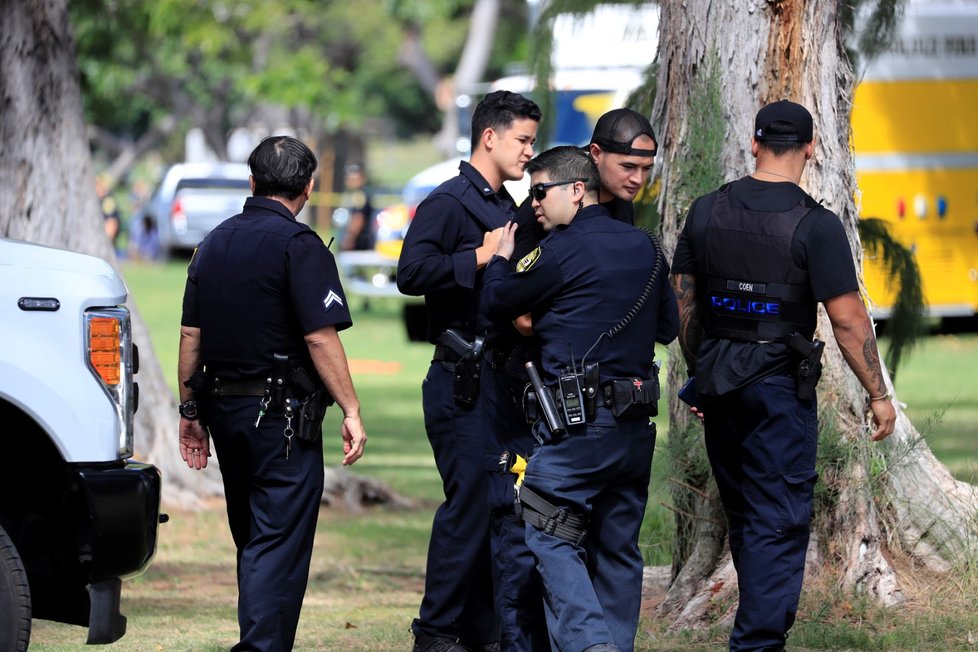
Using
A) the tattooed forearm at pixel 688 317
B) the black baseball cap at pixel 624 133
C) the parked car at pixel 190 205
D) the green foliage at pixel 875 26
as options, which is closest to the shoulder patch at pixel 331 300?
the black baseball cap at pixel 624 133

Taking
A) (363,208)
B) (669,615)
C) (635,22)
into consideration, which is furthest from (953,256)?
(669,615)

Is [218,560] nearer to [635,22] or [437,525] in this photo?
[437,525]

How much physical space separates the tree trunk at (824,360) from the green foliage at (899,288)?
169 centimetres

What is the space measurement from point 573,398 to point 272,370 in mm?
1042

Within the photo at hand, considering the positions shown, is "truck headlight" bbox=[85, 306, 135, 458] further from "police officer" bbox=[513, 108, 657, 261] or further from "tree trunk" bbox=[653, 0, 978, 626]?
"tree trunk" bbox=[653, 0, 978, 626]

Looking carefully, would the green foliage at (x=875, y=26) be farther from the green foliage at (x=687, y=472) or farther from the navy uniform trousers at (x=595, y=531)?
the navy uniform trousers at (x=595, y=531)

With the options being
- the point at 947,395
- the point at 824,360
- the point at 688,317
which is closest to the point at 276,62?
the point at 947,395

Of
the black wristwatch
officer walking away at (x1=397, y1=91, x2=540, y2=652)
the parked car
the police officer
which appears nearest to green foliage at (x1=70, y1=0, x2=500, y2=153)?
the parked car

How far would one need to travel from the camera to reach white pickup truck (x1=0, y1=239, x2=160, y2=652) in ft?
15.3

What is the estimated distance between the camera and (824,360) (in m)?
6.32

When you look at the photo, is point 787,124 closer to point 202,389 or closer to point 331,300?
point 331,300

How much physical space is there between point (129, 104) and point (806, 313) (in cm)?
4663

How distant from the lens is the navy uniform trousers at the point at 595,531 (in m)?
4.85

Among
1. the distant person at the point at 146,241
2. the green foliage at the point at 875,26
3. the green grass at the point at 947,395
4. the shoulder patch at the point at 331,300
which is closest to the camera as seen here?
the shoulder patch at the point at 331,300
